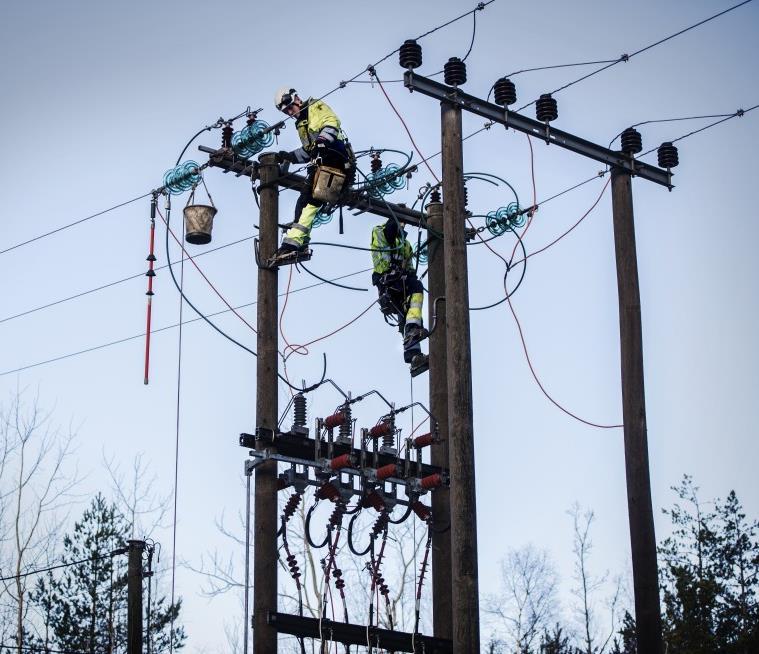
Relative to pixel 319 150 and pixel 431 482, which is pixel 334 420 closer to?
pixel 431 482

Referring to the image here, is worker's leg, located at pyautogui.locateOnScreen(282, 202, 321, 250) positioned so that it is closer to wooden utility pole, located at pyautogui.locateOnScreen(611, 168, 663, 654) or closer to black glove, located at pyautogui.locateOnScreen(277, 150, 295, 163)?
black glove, located at pyautogui.locateOnScreen(277, 150, 295, 163)

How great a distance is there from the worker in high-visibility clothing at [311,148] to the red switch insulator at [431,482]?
7.96ft

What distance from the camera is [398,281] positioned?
14.6m

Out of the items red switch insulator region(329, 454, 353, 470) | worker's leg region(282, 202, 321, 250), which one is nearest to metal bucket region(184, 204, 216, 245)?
worker's leg region(282, 202, 321, 250)

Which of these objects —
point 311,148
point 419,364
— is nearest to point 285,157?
point 311,148

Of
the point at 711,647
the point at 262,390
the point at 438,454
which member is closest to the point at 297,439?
the point at 262,390

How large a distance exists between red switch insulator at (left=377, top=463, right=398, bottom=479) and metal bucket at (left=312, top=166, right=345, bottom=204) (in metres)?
2.55

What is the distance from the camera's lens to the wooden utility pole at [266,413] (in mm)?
12023

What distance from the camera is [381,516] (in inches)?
540

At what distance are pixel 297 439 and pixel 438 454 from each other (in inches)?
67.1

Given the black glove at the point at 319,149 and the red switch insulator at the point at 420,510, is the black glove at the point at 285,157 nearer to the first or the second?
the black glove at the point at 319,149

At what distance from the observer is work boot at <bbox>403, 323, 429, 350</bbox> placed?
14.3 m

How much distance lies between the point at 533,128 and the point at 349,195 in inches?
84.8

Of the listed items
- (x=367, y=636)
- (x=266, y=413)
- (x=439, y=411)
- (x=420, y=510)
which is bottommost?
(x=367, y=636)
